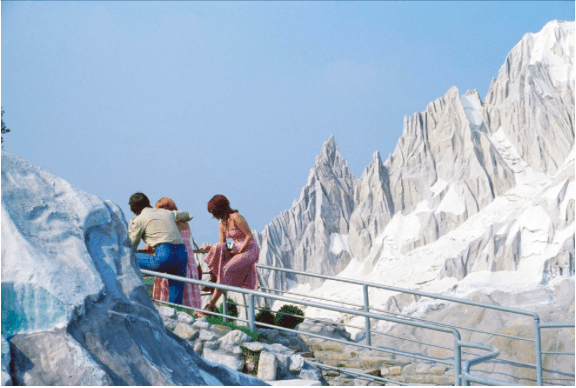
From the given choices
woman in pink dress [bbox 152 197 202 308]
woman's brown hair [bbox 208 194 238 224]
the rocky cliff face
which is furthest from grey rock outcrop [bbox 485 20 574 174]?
woman in pink dress [bbox 152 197 202 308]

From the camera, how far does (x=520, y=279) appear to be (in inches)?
1059

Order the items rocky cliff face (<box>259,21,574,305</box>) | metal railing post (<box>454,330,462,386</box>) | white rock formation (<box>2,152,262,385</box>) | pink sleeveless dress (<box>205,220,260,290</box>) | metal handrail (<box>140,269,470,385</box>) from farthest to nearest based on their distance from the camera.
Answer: rocky cliff face (<box>259,21,574,305</box>) → pink sleeveless dress (<box>205,220,260,290</box>) → metal handrail (<box>140,269,470,385</box>) → metal railing post (<box>454,330,462,386</box>) → white rock formation (<box>2,152,262,385</box>)

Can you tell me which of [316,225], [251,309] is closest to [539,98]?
[316,225]

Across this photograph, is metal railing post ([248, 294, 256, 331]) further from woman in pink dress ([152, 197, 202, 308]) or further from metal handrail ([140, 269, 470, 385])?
woman in pink dress ([152, 197, 202, 308])

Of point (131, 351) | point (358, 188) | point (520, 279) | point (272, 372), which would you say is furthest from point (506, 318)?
point (358, 188)

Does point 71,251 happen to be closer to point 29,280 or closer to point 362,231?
point 29,280

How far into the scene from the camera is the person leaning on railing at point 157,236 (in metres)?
6.04

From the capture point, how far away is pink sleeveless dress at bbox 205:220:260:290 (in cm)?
765

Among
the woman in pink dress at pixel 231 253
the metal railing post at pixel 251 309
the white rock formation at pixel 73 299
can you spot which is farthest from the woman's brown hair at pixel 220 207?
the white rock formation at pixel 73 299

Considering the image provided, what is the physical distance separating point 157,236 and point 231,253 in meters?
1.79

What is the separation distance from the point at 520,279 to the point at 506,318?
34.9 feet

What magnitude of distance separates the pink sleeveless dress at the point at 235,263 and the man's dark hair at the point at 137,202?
1.61 metres

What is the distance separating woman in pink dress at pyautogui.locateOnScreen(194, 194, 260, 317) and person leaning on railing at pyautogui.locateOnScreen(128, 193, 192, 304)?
3.56 feet

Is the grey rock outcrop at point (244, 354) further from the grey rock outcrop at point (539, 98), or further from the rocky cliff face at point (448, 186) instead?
the grey rock outcrop at point (539, 98)
